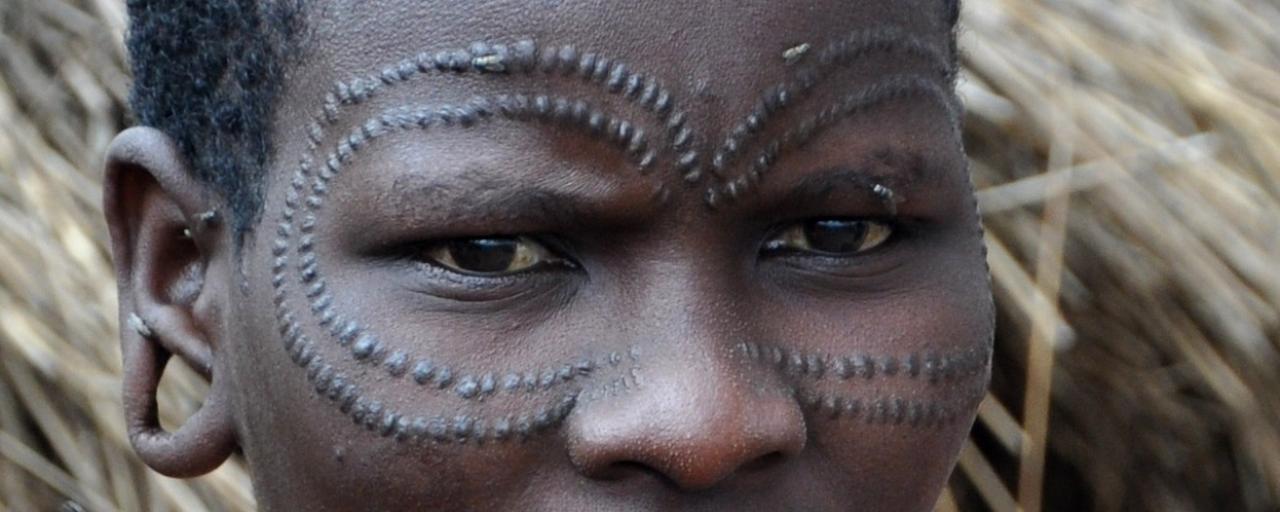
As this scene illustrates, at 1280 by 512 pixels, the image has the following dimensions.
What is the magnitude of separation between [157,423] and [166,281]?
0.15 meters

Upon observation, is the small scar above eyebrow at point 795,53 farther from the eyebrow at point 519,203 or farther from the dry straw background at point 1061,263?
the dry straw background at point 1061,263

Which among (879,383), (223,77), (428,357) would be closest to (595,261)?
(428,357)

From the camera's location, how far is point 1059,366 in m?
2.42

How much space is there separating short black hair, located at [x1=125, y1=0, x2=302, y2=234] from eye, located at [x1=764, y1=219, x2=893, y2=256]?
0.44 metres

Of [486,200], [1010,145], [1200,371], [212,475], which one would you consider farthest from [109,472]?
[1200,371]

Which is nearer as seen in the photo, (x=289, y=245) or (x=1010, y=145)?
(x=289, y=245)

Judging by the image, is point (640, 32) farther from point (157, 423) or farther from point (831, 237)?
point (157, 423)

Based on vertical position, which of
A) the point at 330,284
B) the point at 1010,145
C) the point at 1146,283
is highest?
the point at 330,284

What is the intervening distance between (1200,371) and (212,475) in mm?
1382

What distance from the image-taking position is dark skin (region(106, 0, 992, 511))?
1.22 m

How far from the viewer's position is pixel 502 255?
128cm

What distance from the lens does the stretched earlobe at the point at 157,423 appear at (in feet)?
4.92

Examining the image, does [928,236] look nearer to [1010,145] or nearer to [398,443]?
[398,443]

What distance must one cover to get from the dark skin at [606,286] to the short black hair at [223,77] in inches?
1.4
